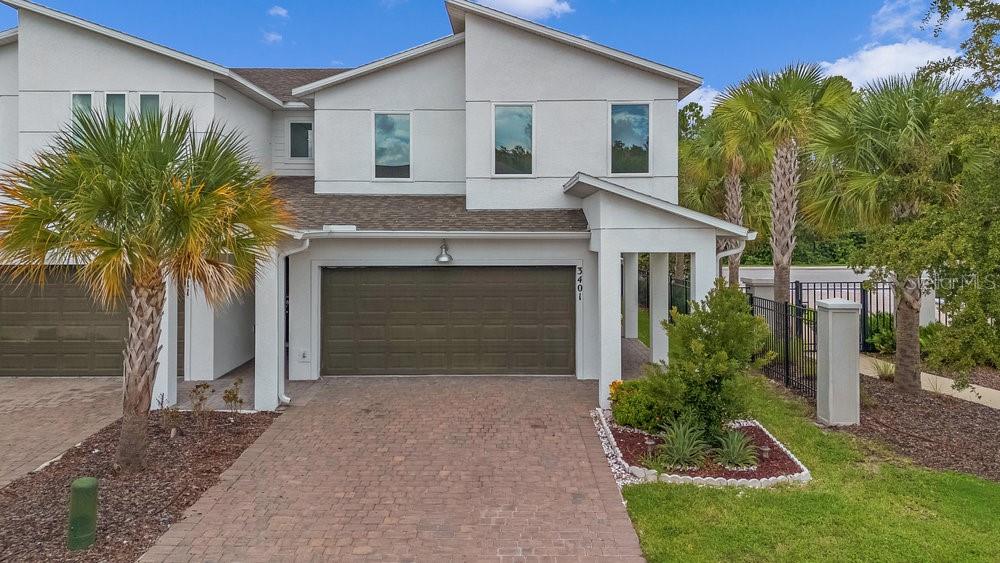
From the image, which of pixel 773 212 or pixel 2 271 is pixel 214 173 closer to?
pixel 2 271

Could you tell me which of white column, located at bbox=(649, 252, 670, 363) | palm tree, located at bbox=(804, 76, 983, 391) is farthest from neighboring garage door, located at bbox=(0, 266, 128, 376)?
palm tree, located at bbox=(804, 76, 983, 391)

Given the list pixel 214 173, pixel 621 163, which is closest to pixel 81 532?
pixel 214 173

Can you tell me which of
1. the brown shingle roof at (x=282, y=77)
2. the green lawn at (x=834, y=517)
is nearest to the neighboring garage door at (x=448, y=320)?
the green lawn at (x=834, y=517)

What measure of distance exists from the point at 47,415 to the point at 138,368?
12.9 feet

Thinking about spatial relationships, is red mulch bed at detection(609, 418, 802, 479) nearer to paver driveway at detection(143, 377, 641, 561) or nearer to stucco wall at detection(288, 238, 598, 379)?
paver driveway at detection(143, 377, 641, 561)

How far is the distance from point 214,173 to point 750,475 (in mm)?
6857

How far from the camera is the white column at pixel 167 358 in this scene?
8.94 meters

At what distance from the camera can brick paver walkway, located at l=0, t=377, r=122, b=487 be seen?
7.18 metres

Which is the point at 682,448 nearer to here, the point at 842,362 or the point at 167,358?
the point at 842,362

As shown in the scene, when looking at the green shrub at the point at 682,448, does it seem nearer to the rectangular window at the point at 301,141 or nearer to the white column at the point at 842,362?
the white column at the point at 842,362

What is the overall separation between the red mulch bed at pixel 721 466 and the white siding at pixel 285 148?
32.5 feet

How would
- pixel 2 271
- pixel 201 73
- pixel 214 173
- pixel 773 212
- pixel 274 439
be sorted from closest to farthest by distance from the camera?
pixel 214 173, pixel 274 439, pixel 2 271, pixel 201 73, pixel 773 212

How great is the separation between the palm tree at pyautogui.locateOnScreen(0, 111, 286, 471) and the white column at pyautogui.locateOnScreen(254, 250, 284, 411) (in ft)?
7.54

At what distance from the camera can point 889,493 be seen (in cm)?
597
